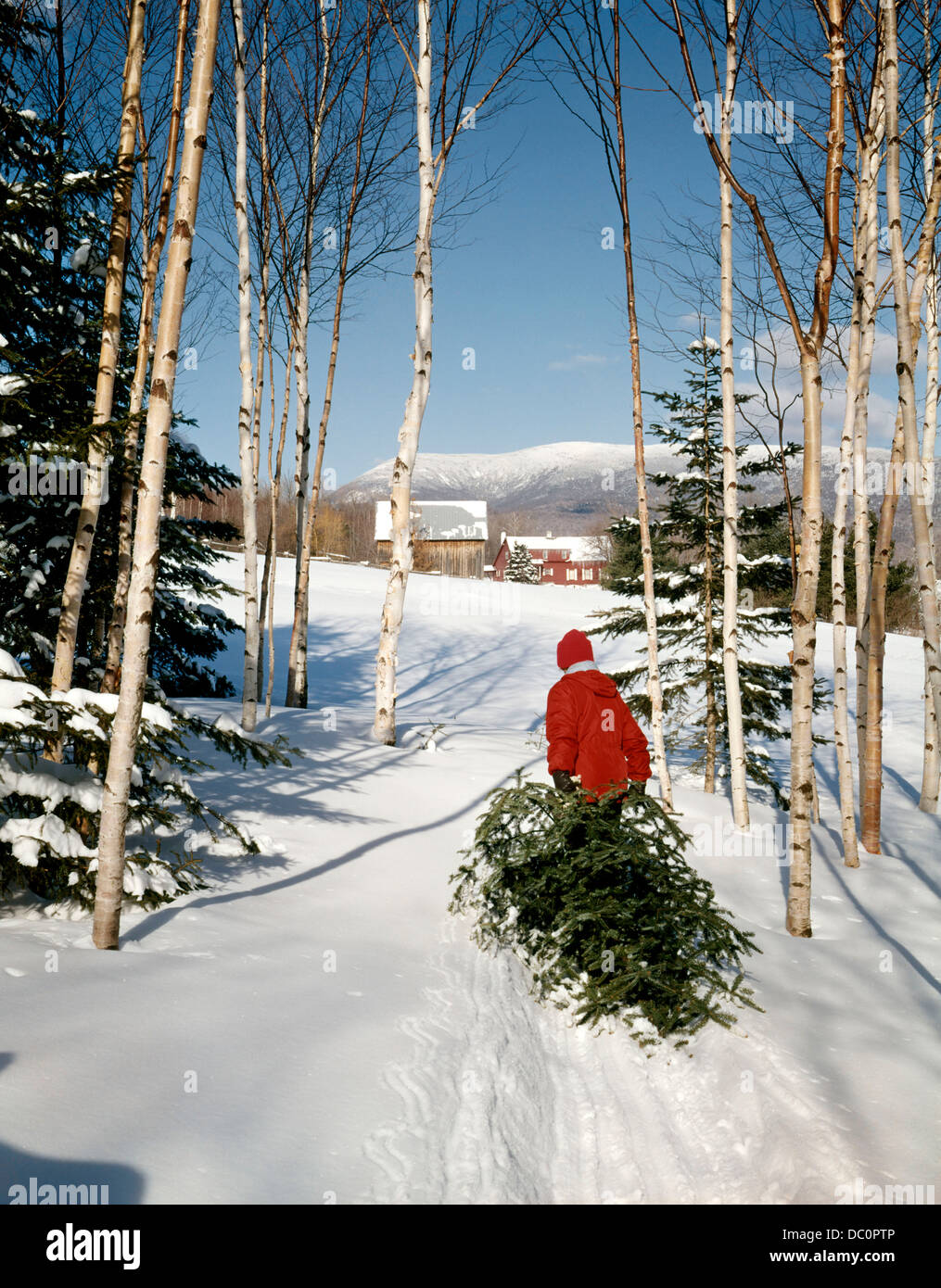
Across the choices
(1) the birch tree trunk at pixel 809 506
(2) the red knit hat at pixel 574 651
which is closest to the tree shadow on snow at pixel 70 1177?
(2) the red knit hat at pixel 574 651

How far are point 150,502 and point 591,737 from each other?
2784 mm

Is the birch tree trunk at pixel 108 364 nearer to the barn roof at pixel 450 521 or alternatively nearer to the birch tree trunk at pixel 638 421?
the birch tree trunk at pixel 638 421

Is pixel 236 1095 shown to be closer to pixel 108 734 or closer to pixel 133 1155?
pixel 133 1155

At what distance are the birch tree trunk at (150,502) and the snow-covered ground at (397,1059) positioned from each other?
369 mm

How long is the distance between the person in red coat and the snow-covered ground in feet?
3.88

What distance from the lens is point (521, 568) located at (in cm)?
5797

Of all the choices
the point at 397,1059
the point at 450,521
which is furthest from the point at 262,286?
the point at 450,521

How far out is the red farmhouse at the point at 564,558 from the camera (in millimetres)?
81875

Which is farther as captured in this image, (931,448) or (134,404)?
(931,448)

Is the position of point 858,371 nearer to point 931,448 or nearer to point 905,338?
point 905,338

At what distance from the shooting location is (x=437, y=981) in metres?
3.75

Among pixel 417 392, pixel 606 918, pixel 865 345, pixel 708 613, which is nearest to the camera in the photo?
pixel 606 918
